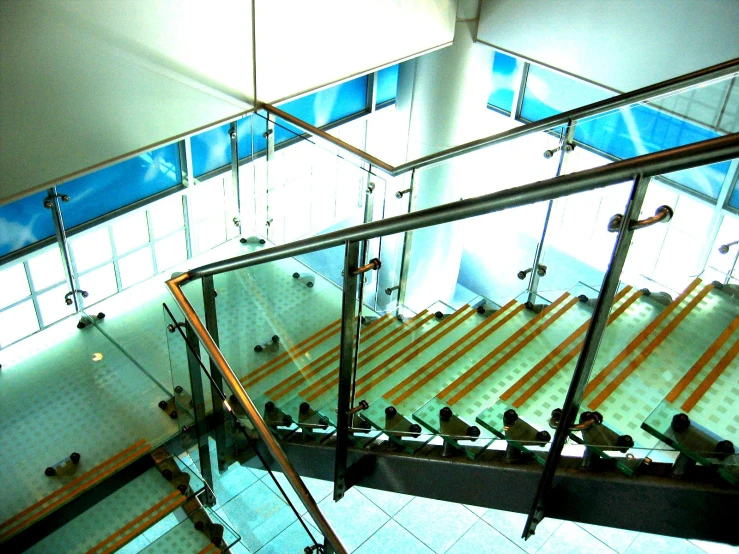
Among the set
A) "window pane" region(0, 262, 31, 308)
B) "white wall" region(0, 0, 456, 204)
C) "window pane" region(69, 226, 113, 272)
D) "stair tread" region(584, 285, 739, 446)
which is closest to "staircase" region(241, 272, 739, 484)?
"stair tread" region(584, 285, 739, 446)

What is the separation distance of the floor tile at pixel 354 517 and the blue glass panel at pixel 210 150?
137 inches

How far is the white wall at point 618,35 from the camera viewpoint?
17.8 feet

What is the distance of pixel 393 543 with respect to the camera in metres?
5.61

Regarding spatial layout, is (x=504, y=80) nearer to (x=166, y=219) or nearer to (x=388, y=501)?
(x=388, y=501)

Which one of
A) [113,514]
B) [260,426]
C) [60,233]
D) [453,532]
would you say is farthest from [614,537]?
[60,233]

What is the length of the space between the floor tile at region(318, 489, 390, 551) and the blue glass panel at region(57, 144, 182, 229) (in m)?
3.32

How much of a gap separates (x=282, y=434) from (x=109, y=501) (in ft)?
Answer: 5.82

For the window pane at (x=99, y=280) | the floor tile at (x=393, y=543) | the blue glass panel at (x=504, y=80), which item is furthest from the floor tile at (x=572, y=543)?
the window pane at (x=99, y=280)

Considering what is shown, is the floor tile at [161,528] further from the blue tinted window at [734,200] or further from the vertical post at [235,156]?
the blue tinted window at [734,200]

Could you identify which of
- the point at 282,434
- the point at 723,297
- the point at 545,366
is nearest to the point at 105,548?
the point at 282,434

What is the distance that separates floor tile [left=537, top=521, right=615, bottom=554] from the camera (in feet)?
17.9

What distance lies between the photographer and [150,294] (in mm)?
5727

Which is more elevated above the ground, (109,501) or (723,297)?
(723,297)

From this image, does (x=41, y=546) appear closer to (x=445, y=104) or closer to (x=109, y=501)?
(x=109, y=501)
